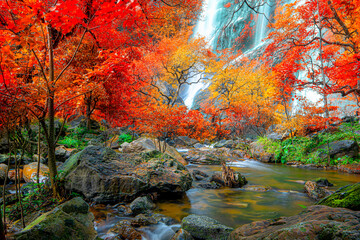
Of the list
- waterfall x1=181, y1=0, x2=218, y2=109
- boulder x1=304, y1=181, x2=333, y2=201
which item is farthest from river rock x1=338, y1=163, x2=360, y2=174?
waterfall x1=181, y1=0, x2=218, y2=109

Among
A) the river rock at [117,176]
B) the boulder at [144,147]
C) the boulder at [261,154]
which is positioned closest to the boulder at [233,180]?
the river rock at [117,176]

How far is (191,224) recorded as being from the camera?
120 inches

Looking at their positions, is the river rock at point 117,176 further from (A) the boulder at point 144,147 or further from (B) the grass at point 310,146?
(B) the grass at point 310,146

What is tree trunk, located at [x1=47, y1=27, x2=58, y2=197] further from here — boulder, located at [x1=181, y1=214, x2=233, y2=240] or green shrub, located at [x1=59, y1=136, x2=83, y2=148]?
green shrub, located at [x1=59, y1=136, x2=83, y2=148]

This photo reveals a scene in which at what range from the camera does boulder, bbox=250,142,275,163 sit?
10375mm

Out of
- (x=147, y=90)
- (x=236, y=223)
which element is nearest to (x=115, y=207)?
(x=236, y=223)

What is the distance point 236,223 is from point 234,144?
11.8 m

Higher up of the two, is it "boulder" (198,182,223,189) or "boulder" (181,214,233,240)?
"boulder" (181,214,233,240)

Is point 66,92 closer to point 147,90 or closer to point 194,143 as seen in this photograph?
point 194,143

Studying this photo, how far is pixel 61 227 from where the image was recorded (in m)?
2.13

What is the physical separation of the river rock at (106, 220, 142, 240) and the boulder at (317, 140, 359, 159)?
9068 millimetres

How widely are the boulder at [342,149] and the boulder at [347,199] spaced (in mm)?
7674

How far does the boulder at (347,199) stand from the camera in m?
1.95

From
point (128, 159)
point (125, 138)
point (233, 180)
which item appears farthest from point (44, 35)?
point (125, 138)
